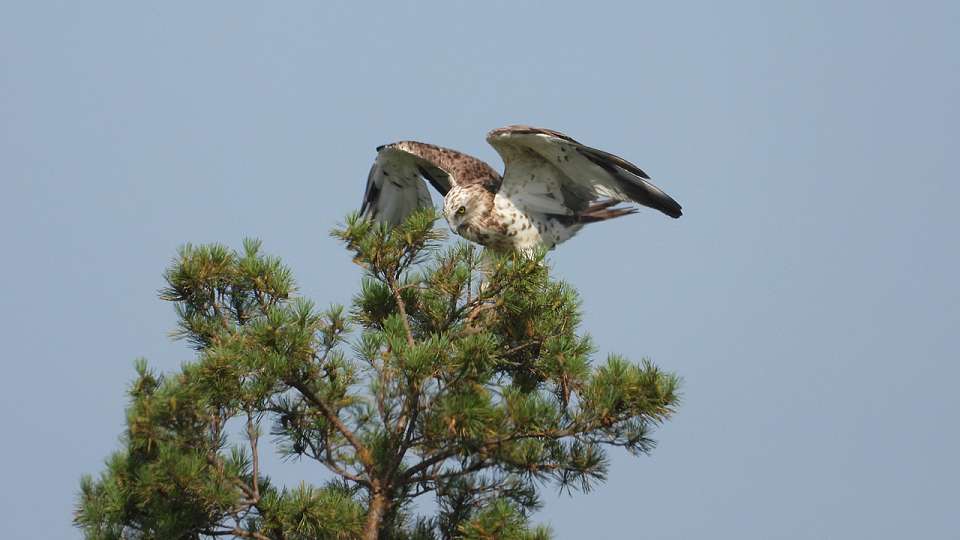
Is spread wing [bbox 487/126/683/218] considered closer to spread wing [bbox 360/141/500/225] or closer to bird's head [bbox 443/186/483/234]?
bird's head [bbox 443/186/483/234]

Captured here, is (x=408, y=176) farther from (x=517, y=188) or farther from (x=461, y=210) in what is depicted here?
(x=517, y=188)

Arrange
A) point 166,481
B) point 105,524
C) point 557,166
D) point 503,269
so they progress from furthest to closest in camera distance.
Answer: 1. point 557,166
2. point 503,269
3. point 105,524
4. point 166,481

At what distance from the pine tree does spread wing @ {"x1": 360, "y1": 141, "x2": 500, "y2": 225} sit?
2.18m

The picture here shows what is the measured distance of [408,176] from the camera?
8156mm

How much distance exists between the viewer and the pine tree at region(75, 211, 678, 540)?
480cm

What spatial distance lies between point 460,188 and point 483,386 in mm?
2763

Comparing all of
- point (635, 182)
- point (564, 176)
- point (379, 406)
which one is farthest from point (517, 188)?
point (379, 406)

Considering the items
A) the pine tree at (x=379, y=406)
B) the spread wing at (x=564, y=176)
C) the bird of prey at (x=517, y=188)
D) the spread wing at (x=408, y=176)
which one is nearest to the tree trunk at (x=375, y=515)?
the pine tree at (x=379, y=406)

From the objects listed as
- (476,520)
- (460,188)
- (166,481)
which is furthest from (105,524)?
(460,188)

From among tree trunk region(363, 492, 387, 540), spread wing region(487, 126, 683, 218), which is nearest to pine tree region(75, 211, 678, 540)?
tree trunk region(363, 492, 387, 540)

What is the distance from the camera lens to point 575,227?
24.3ft

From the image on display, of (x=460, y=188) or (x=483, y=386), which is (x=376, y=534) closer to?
(x=483, y=386)

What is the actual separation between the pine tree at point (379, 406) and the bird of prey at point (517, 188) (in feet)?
3.90

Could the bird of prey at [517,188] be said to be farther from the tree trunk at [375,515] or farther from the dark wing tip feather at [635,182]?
the tree trunk at [375,515]
